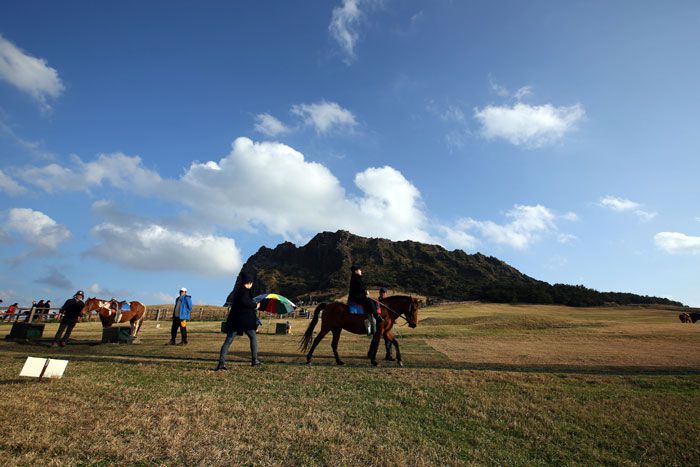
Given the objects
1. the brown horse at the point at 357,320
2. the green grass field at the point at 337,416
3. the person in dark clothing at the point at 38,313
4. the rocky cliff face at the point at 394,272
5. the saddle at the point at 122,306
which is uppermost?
the rocky cliff face at the point at 394,272

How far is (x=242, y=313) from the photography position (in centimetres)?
1170

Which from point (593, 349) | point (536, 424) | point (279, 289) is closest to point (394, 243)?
point (279, 289)

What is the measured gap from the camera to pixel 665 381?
11.1 meters

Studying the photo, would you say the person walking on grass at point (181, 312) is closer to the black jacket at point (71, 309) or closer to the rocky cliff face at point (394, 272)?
the black jacket at point (71, 309)

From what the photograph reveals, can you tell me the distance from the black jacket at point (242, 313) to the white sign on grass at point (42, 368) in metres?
4.28

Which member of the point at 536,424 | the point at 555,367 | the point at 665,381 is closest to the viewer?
the point at 536,424

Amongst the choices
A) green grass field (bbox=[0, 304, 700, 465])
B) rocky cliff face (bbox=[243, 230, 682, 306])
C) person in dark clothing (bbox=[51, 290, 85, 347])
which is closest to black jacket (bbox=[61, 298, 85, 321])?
person in dark clothing (bbox=[51, 290, 85, 347])

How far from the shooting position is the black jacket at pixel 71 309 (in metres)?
15.7

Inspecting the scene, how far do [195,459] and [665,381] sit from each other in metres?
12.8

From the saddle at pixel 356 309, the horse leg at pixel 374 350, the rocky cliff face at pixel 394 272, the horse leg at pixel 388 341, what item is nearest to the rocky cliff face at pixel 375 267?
the rocky cliff face at pixel 394 272

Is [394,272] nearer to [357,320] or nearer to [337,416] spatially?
[357,320]

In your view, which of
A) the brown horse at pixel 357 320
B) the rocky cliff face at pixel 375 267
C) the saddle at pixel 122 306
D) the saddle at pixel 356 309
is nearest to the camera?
the saddle at pixel 356 309

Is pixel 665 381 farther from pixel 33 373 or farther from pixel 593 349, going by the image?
pixel 33 373

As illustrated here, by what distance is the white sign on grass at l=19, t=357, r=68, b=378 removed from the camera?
24.5ft
